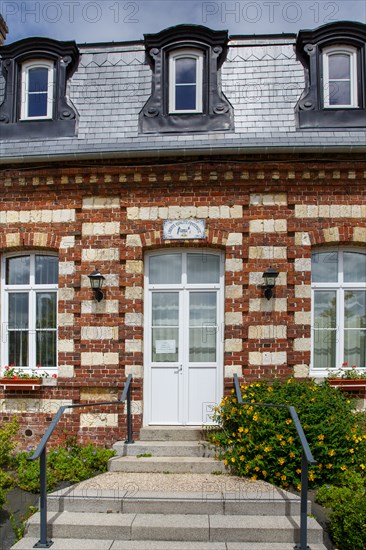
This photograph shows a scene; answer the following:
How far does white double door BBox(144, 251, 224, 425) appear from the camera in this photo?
793 cm

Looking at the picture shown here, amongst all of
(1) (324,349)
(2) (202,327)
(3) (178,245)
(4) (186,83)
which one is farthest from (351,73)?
(2) (202,327)

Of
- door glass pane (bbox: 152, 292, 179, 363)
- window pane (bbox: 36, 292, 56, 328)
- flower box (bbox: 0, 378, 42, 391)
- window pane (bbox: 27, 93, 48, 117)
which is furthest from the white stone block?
window pane (bbox: 27, 93, 48, 117)

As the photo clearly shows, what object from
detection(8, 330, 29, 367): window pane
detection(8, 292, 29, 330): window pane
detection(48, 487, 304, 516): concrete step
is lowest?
detection(48, 487, 304, 516): concrete step

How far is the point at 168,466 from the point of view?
22.2ft

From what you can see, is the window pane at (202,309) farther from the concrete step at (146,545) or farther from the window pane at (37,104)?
the window pane at (37,104)

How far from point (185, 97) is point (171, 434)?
18.0 ft

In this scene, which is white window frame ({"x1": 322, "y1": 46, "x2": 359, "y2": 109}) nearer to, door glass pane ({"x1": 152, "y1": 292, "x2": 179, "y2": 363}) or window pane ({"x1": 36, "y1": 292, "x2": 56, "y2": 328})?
door glass pane ({"x1": 152, "y1": 292, "x2": 179, "y2": 363})

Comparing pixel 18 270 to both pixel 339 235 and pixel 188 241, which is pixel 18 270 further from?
pixel 339 235

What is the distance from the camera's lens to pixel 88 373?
780 centimetres

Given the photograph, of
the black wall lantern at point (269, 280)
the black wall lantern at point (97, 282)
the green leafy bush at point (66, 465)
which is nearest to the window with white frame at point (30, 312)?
the black wall lantern at point (97, 282)

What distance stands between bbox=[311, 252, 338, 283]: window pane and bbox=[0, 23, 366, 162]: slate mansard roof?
168cm

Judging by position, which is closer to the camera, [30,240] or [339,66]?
[30,240]

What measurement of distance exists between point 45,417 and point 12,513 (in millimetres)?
2036

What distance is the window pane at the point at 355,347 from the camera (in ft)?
26.1
